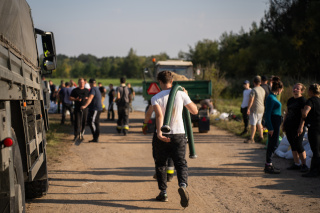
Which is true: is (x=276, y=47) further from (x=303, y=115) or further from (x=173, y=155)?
(x=173, y=155)

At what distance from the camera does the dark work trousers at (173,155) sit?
207 inches

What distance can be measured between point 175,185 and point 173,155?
4.20 feet

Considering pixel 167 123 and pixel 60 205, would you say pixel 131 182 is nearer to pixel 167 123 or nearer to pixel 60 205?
pixel 60 205

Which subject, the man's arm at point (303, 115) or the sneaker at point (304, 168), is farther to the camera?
the sneaker at point (304, 168)

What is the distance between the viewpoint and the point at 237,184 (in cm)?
646

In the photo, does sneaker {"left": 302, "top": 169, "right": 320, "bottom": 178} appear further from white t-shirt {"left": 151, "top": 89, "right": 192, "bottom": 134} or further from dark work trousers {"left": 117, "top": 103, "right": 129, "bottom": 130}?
dark work trousers {"left": 117, "top": 103, "right": 129, "bottom": 130}

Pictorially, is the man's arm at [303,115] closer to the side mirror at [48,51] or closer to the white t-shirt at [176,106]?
the white t-shirt at [176,106]

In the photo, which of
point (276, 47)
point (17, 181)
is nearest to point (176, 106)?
point (17, 181)

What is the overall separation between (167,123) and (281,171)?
138 inches

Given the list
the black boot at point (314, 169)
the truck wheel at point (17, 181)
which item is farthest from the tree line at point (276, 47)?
the truck wheel at point (17, 181)

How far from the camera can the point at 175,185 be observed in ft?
21.0

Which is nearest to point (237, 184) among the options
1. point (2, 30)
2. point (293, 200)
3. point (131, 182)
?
point (293, 200)

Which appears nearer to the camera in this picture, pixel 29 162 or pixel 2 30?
pixel 2 30

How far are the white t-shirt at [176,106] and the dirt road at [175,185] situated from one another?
106 centimetres
